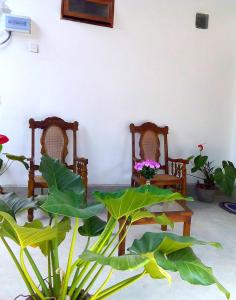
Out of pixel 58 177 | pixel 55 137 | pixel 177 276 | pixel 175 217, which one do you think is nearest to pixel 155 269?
pixel 58 177

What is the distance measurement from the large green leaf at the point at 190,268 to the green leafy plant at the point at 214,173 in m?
2.48

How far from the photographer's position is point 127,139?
3.62 metres

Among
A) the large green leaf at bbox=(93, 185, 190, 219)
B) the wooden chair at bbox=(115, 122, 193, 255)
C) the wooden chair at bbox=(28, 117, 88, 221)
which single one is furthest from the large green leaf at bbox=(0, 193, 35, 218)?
the wooden chair at bbox=(115, 122, 193, 255)

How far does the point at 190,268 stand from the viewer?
0.94 meters

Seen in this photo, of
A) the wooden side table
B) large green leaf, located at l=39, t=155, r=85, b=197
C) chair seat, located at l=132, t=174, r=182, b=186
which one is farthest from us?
chair seat, located at l=132, t=174, r=182, b=186

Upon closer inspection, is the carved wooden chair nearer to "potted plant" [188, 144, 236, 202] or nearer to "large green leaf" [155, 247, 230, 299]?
"potted plant" [188, 144, 236, 202]

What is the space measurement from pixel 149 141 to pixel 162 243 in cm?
261

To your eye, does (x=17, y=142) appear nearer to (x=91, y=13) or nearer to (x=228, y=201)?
(x=91, y=13)

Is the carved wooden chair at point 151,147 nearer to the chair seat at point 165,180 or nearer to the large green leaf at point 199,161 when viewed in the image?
the chair seat at point 165,180

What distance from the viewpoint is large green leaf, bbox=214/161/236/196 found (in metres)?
3.41

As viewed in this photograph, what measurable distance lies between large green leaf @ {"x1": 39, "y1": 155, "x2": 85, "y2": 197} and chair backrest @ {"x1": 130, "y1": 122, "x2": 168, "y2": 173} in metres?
2.28

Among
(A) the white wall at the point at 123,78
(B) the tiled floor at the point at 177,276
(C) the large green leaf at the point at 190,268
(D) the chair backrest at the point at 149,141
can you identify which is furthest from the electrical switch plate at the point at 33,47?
(C) the large green leaf at the point at 190,268

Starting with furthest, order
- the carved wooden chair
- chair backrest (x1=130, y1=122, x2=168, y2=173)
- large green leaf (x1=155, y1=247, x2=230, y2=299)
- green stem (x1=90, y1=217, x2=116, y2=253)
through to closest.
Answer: chair backrest (x1=130, y1=122, x2=168, y2=173), the carved wooden chair, green stem (x1=90, y1=217, x2=116, y2=253), large green leaf (x1=155, y1=247, x2=230, y2=299)

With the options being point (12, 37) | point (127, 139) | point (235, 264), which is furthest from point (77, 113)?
point (235, 264)
